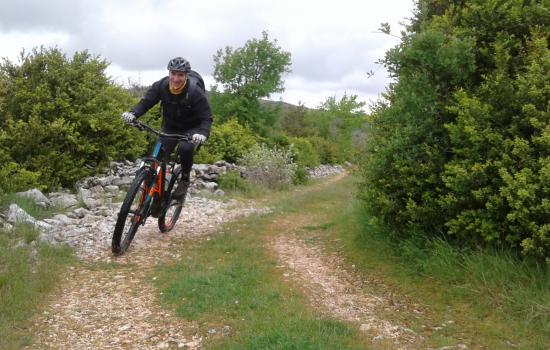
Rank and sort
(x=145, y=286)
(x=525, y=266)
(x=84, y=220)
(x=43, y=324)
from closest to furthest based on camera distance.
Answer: (x=43, y=324), (x=525, y=266), (x=145, y=286), (x=84, y=220)

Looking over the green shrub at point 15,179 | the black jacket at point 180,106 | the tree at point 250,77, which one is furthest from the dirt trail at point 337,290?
the tree at point 250,77

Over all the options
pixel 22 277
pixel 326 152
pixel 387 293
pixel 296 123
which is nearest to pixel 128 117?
pixel 22 277

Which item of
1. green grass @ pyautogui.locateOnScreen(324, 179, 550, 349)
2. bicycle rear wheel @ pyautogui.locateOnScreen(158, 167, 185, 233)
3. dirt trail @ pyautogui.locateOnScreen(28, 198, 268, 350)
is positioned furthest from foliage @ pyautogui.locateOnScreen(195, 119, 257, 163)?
green grass @ pyautogui.locateOnScreen(324, 179, 550, 349)

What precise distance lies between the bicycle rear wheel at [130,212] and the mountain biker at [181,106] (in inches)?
21.6

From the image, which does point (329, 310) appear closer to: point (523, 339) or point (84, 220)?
point (523, 339)

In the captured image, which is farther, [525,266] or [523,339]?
[525,266]

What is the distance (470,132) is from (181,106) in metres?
3.59

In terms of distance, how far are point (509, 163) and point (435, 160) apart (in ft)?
2.73

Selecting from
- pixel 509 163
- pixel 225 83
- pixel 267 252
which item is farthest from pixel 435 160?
pixel 225 83

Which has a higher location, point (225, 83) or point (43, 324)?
point (225, 83)

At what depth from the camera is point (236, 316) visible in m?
4.04

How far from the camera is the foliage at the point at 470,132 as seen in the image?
14.0 ft

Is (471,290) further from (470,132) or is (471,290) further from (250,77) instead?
(250,77)

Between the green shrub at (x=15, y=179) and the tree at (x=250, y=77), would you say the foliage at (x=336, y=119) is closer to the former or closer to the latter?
the tree at (x=250, y=77)
